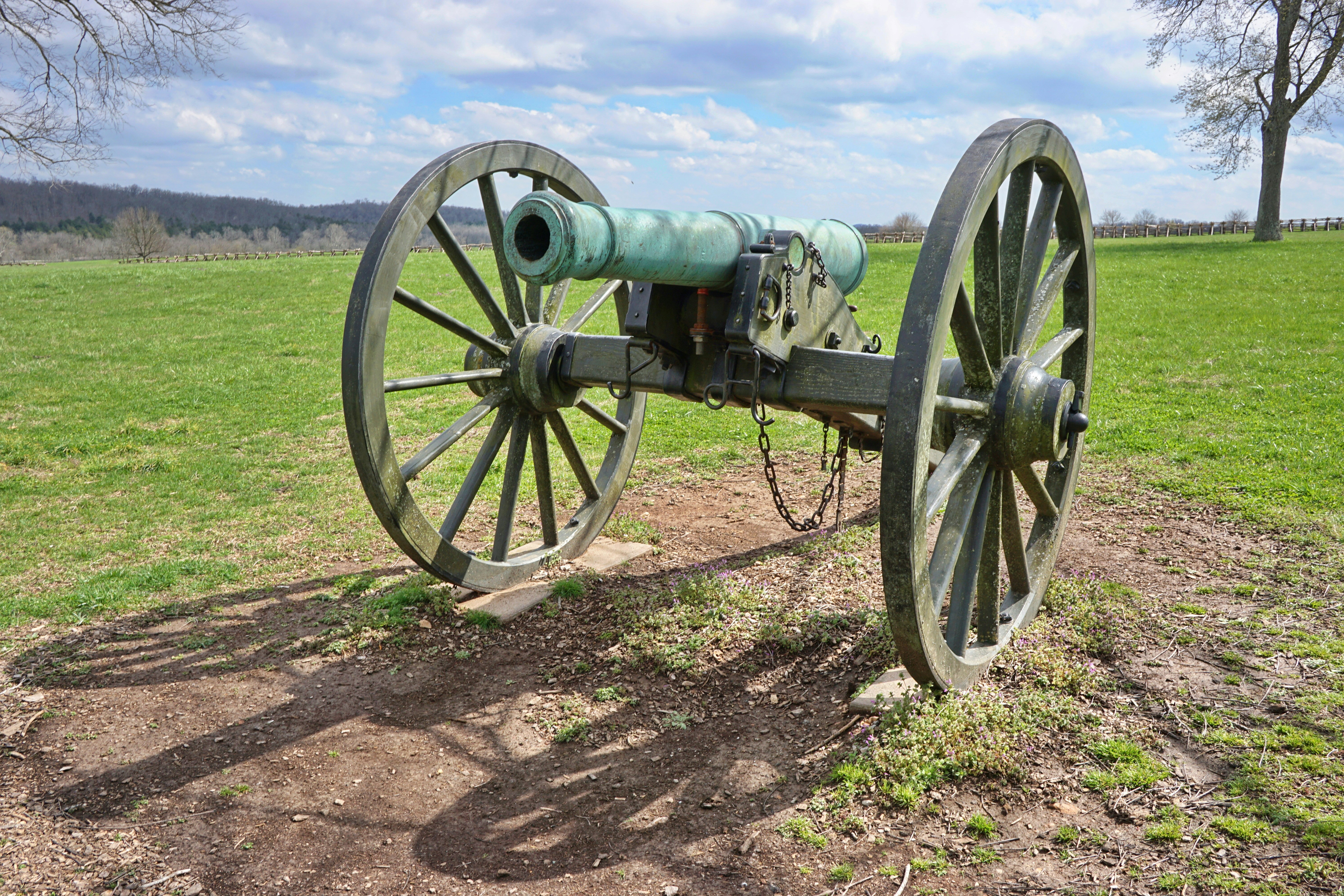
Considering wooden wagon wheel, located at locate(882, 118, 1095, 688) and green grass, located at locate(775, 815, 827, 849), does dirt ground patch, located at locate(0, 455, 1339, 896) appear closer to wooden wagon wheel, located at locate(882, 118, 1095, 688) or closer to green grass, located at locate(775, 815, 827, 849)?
green grass, located at locate(775, 815, 827, 849)

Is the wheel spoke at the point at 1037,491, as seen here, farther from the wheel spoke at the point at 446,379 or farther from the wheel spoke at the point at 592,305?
the wheel spoke at the point at 446,379

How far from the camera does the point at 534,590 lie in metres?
5.75

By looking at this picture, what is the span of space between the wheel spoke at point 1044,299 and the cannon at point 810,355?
0.01 metres

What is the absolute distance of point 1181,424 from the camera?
9.55 meters

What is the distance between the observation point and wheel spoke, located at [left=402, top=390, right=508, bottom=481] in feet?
16.0

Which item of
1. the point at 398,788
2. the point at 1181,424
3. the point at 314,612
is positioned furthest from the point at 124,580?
the point at 1181,424

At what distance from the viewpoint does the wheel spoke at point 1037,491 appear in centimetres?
448

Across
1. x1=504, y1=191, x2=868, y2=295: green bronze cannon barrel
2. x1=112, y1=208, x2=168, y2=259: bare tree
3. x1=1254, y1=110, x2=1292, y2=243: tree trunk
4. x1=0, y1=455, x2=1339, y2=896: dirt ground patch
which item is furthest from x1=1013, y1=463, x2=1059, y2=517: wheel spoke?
x1=112, y1=208, x2=168, y2=259: bare tree

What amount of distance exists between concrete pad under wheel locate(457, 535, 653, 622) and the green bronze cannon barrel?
92.5 inches

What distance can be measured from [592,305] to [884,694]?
3.09 meters

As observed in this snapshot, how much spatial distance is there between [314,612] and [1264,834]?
15.4 ft

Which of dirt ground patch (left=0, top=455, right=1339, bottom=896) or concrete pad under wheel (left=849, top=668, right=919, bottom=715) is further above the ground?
concrete pad under wheel (left=849, top=668, right=919, bottom=715)

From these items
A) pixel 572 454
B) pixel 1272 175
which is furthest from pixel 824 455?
pixel 1272 175

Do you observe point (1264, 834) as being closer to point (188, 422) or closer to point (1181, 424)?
point (1181, 424)
